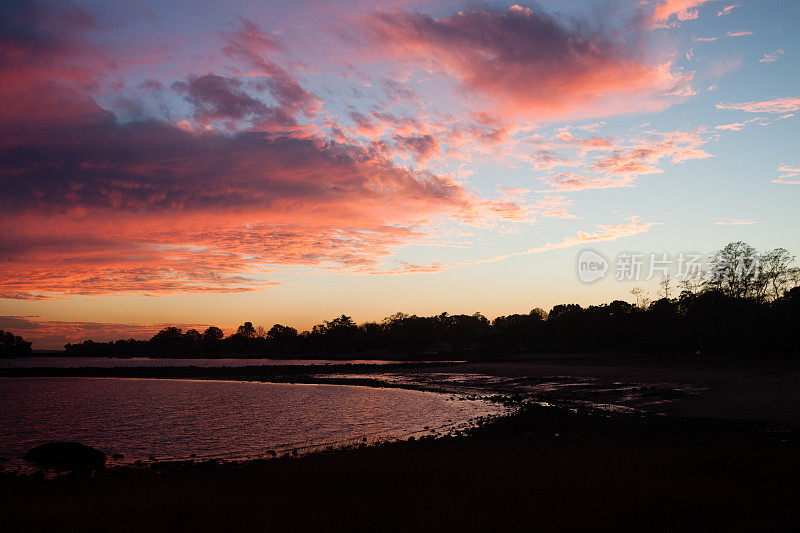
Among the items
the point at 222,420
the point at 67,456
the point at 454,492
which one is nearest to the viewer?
the point at 454,492

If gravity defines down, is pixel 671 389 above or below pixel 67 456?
above

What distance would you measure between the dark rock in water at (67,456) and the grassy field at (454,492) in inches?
113

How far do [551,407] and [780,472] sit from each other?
72.9ft

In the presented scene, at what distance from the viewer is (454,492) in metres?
12.4

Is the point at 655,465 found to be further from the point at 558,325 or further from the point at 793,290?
the point at 558,325

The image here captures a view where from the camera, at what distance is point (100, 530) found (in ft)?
31.3

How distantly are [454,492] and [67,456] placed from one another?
18.3 meters

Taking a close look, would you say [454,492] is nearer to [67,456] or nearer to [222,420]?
[67,456]

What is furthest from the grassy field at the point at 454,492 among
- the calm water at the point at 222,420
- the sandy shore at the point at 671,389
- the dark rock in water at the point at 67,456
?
the sandy shore at the point at 671,389

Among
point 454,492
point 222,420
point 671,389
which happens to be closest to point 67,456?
point 222,420

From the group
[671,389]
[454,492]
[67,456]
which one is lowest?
[67,456]

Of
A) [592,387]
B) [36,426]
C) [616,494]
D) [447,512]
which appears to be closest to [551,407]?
[592,387]

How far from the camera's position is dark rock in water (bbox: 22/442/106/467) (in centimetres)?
2125

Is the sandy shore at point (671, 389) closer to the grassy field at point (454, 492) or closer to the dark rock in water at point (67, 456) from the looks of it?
the grassy field at point (454, 492)
